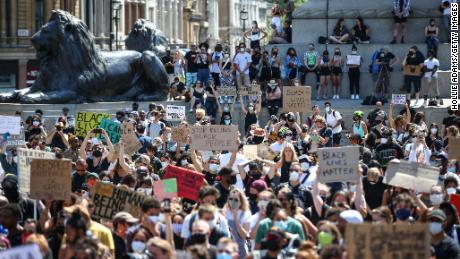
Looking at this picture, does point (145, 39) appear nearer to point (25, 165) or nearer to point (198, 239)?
point (25, 165)

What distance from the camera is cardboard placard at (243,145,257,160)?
72.5 feet

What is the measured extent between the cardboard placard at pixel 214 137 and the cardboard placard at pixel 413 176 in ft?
14.9

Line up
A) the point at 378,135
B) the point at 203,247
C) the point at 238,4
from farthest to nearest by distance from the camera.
Result: the point at 238,4
the point at 378,135
the point at 203,247

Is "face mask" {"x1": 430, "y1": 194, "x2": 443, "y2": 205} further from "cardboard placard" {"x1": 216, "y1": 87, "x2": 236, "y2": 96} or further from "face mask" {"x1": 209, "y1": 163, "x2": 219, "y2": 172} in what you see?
"cardboard placard" {"x1": 216, "y1": 87, "x2": 236, "y2": 96}

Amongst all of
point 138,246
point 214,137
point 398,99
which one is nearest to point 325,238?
point 138,246

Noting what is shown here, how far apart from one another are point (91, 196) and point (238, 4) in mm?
135712

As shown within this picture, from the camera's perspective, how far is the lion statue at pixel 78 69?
33.9 metres

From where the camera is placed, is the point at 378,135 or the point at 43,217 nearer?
the point at 43,217

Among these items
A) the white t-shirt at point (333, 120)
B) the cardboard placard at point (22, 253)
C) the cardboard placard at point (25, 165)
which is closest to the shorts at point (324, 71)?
the white t-shirt at point (333, 120)

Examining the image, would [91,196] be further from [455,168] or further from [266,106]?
[266,106]

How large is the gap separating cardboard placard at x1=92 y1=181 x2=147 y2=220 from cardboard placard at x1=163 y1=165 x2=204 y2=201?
1643mm

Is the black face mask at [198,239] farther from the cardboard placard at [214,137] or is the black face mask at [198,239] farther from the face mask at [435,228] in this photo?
the cardboard placard at [214,137]

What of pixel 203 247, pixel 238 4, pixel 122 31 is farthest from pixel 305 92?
pixel 238 4

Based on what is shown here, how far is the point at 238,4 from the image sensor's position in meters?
152
